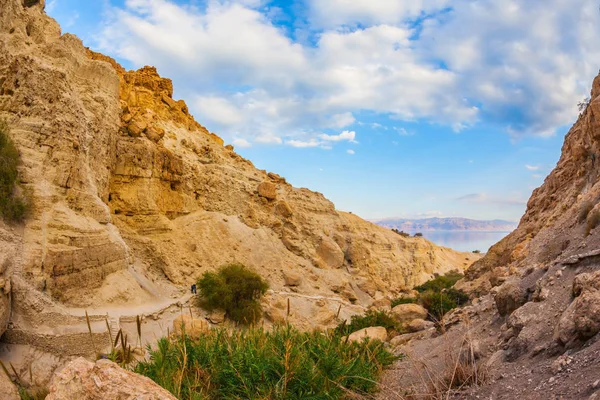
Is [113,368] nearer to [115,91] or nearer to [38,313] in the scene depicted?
[38,313]

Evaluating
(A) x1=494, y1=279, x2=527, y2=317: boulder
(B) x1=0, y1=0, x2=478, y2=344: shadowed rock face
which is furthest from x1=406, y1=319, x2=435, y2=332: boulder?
(B) x1=0, y1=0, x2=478, y2=344: shadowed rock face

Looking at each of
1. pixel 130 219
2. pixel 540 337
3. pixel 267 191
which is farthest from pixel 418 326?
pixel 267 191

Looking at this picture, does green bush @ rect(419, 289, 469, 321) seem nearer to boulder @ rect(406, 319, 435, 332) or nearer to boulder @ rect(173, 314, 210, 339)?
boulder @ rect(406, 319, 435, 332)

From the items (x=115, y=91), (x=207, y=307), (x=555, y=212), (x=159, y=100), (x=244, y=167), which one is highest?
(x=159, y=100)

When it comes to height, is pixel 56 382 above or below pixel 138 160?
below

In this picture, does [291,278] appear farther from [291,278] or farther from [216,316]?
[216,316]

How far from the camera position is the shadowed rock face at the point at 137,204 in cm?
1634

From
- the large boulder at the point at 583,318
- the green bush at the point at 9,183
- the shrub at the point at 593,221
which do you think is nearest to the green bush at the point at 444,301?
the shrub at the point at 593,221

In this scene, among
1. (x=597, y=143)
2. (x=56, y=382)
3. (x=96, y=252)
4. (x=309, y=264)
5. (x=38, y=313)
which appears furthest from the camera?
(x=309, y=264)

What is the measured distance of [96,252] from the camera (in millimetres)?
17156

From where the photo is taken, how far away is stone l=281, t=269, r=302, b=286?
27.6m

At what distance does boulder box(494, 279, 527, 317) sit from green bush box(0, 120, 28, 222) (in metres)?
15.2

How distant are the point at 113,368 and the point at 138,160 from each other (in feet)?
80.2

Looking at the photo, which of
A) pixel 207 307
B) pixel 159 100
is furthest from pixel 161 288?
pixel 159 100
